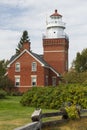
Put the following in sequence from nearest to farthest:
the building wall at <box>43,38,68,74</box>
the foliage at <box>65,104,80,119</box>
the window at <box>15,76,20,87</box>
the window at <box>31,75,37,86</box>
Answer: the foliage at <box>65,104,80,119</box> → the window at <box>31,75,37,86</box> → the window at <box>15,76,20,87</box> → the building wall at <box>43,38,68,74</box>

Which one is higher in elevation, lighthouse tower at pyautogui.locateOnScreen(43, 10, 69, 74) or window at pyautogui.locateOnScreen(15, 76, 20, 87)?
lighthouse tower at pyautogui.locateOnScreen(43, 10, 69, 74)

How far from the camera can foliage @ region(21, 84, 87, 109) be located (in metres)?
30.8

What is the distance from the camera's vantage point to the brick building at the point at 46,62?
72.2 m

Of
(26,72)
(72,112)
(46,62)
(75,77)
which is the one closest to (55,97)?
(72,112)

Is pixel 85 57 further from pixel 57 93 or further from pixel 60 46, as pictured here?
pixel 57 93

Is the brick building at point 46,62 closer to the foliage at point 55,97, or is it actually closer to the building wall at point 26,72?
the building wall at point 26,72

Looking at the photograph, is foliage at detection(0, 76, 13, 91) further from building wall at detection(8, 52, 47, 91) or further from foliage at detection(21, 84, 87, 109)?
foliage at detection(21, 84, 87, 109)

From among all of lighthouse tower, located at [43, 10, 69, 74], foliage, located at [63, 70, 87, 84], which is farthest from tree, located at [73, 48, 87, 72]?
foliage, located at [63, 70, 87, 84]

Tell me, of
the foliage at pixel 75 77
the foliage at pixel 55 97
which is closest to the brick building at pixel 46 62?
the foliage at pixel 75 77

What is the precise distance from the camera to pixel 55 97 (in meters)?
31.6

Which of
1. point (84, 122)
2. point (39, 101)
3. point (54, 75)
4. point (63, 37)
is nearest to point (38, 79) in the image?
point (54, 75)

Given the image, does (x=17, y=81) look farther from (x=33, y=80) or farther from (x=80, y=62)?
(x=80, y=62)

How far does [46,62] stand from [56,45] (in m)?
3.53

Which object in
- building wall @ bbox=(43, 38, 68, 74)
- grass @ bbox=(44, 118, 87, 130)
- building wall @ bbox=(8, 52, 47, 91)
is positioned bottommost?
grass @ bbox=(44, 118, 87, 130)
